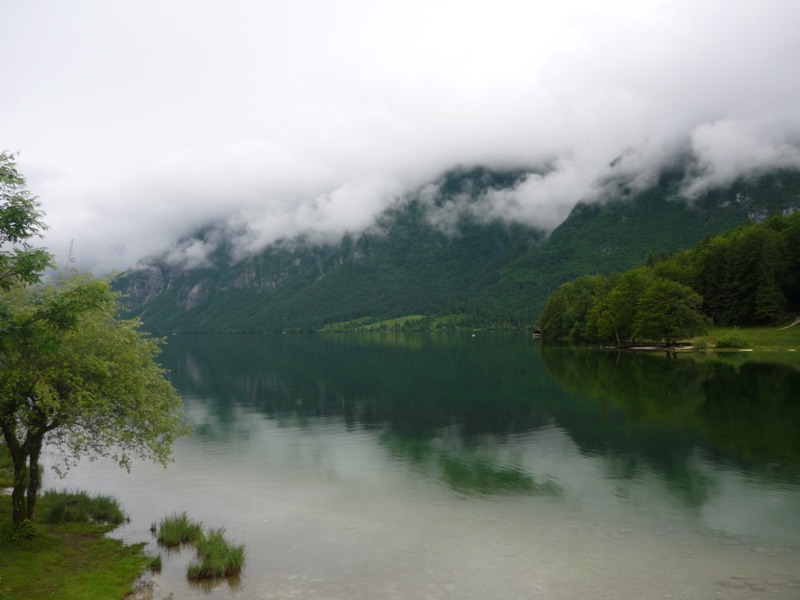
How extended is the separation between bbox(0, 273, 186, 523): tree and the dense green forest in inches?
5016

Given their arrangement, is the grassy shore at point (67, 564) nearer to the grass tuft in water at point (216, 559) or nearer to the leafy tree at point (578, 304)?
the grass tuft in water at point (216, 559)

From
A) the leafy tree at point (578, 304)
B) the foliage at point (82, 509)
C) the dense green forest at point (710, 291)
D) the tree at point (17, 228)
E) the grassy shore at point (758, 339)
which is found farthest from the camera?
the leafy tree at point (578, 304)

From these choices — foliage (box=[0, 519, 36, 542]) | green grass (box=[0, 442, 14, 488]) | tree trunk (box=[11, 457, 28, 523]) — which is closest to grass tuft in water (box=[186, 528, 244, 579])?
foliage (box=[0, 519, 36, 542])

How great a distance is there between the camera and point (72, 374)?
24250 millimetres

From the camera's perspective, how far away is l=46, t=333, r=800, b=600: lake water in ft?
75.8

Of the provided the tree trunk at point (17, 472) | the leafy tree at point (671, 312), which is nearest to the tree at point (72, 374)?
the tree trunk at point (17, 472)

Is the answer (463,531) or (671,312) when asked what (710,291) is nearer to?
(671,312)

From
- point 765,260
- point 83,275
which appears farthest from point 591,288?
point 83,275

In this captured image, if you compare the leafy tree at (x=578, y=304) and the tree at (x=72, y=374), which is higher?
the leafy tree at (x=578, y=304)

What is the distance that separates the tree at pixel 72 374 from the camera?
818 inches

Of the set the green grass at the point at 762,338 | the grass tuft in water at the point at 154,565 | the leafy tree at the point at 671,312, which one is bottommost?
the grass tuft in water at the point at 154,565

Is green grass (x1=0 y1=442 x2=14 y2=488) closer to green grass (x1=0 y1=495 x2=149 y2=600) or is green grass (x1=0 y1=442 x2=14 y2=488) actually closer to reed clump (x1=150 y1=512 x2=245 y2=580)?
green grass (x1=0 y1=495 x2=149 y2=600)

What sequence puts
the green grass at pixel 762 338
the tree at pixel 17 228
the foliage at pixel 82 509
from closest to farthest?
1. the tree at pixel 17 228
2. the foliage at pixel 82 509
3. the green grass at pixel 762 338

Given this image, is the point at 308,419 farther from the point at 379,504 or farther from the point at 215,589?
the point at 215,589
